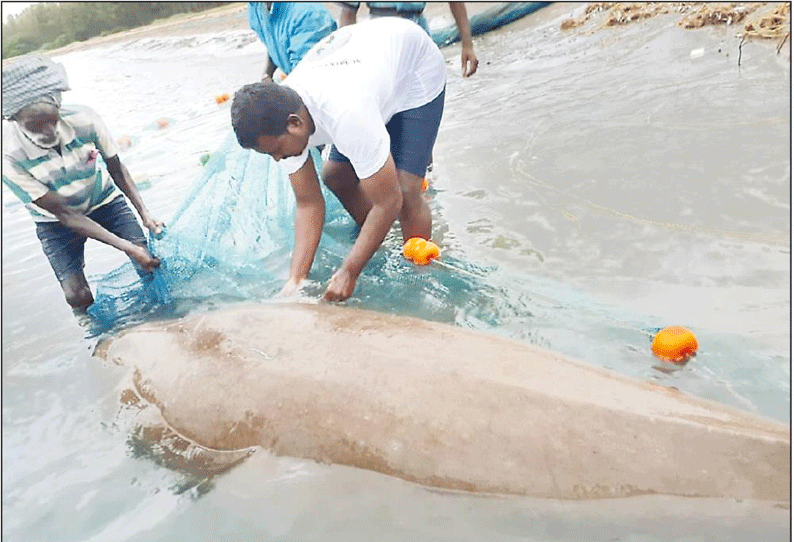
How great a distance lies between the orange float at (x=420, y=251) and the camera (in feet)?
10.6

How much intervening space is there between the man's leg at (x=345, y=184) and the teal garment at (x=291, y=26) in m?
0.84

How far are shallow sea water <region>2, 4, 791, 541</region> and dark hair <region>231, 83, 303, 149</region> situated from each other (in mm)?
1000

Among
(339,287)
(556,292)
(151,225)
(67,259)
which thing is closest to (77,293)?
(67,259)

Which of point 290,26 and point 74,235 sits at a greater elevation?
point 290,26

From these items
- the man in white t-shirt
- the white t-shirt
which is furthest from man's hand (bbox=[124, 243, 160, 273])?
the white t-shirt

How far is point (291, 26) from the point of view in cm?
405

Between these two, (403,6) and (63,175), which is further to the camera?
(403,6)

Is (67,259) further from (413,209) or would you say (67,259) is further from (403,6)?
(403,6)

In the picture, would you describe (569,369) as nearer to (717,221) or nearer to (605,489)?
(605,489)

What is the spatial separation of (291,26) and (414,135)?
132 centimetres

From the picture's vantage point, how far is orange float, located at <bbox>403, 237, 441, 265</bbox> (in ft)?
10.6

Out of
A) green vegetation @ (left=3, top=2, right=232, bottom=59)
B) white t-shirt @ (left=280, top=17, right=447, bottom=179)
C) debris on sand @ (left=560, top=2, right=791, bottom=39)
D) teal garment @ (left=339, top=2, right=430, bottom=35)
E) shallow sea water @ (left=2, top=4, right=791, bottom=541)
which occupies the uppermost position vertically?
green vegetation @ (left=3, top=2, right=232, bottom=59)

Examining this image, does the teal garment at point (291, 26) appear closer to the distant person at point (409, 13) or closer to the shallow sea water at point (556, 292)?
the distant person at point (409, 13)

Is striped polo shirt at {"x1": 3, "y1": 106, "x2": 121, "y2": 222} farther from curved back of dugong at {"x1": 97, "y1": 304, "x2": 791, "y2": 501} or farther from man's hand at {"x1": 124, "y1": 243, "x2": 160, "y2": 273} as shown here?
curved back of dugong at {"x1": 97, "y1": 304, "x2": 791, "y2": 501}
